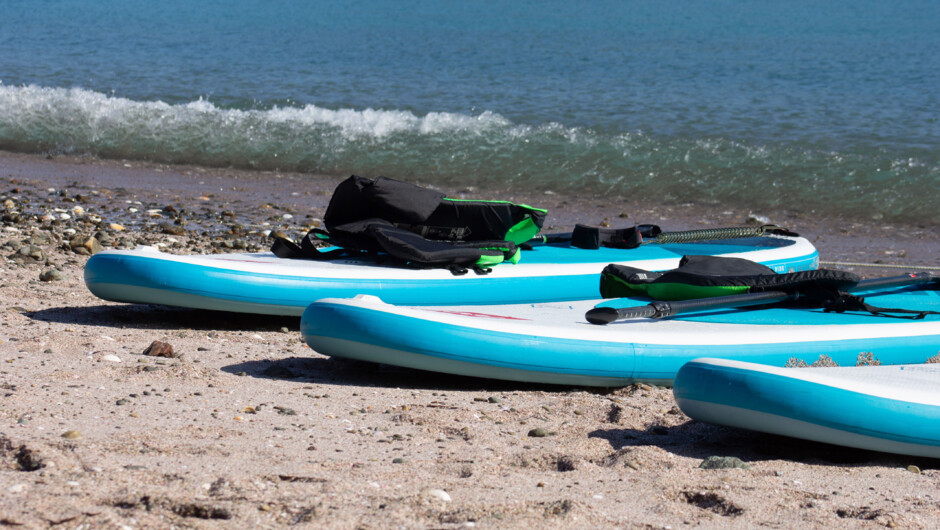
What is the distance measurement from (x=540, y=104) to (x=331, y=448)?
10.7 m

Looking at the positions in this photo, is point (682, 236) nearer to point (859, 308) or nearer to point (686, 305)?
point (859, 308)

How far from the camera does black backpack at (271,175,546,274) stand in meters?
4.92

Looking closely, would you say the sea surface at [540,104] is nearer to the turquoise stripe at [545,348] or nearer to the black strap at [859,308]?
the black strap at [859,308]

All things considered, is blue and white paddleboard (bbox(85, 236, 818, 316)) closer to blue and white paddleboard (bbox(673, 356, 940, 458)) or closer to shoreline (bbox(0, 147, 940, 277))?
blue and white paddleboard (bbox(673, 356, 940, 458))

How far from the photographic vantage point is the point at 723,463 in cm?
294

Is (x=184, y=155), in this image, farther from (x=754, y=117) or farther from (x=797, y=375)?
(x=797, y=375)

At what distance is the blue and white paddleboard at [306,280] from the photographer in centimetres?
452

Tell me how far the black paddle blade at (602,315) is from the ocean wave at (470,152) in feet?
19.4

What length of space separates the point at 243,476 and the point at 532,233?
3.01m

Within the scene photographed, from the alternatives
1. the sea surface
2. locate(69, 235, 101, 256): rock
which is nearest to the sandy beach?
locate(69, 235, 101, 256): rock

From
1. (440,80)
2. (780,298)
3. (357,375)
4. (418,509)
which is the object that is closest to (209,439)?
(418,509)

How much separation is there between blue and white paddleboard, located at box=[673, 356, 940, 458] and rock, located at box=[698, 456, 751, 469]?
16cm

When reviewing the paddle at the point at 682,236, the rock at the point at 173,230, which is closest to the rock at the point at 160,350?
the paddle at the point at 682,236

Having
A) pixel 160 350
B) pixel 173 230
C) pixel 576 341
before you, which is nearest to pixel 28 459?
pixel 160 350
